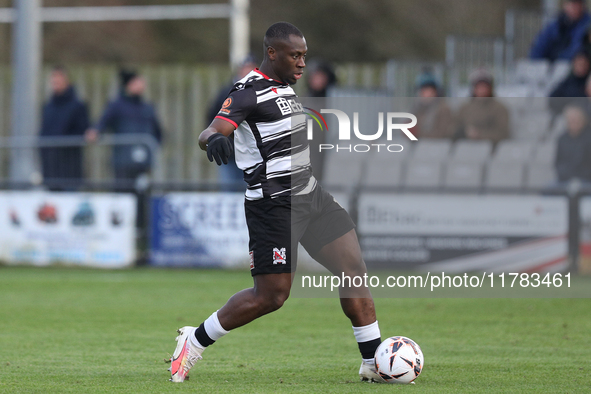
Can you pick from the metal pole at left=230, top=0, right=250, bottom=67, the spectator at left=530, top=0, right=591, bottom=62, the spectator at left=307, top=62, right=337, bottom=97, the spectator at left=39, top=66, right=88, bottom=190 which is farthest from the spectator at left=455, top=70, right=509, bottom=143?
the metal pole at left=230, top=0, right=250, bottom=67

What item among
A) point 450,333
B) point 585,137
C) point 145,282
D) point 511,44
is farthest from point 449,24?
point 450,333

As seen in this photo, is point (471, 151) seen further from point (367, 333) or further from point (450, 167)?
point (367, 333)

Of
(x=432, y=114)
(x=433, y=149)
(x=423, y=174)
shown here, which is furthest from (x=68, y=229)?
(x=432, y=114)

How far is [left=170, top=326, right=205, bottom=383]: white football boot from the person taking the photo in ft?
18.3

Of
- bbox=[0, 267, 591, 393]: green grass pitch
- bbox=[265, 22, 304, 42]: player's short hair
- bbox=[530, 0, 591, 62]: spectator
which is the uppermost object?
bbox=[530, 0, 591, 62]: spectator

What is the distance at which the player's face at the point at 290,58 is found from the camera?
A: 214 inches

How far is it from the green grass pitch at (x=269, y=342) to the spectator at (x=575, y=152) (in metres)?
2.80

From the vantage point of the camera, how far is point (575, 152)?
40.0ft

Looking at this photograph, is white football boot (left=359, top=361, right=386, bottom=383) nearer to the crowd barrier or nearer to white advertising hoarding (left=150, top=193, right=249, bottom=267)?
the crowd barrier

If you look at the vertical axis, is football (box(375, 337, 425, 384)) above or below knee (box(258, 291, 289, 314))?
below

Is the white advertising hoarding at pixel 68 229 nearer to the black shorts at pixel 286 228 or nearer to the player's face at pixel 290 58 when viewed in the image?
the black shorts at pixel 286 228

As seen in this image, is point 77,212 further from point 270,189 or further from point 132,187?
point 270,189

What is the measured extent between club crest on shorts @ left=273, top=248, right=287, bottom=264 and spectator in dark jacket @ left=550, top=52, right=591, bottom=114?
8603mm

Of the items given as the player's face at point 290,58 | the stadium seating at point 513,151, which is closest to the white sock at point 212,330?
the player's face at point 290,58
